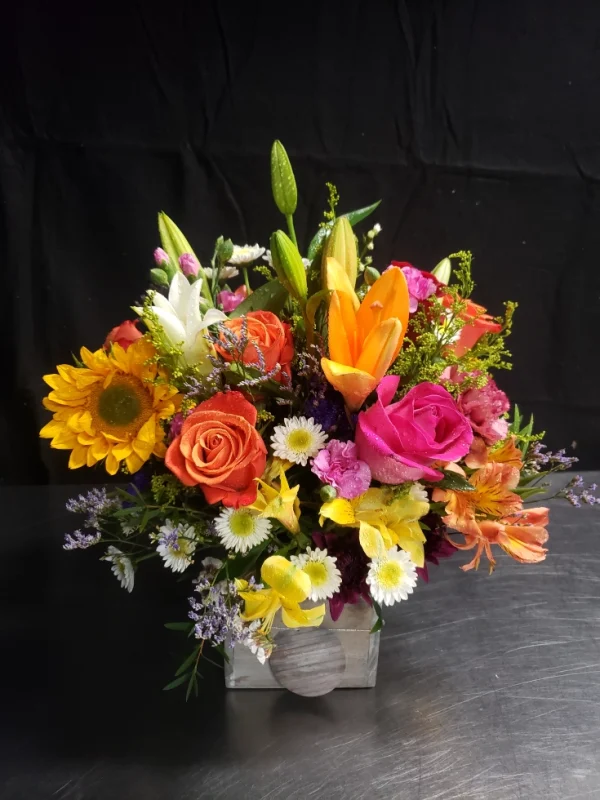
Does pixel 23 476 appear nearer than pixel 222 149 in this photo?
No

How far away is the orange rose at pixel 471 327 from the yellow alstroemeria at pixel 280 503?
0.22 metres

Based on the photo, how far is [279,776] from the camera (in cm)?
61

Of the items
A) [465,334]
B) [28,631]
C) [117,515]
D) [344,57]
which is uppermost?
[344,57]

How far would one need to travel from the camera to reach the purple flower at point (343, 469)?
0.52m

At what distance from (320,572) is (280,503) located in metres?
0.07

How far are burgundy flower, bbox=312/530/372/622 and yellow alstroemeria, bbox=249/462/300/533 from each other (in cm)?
3

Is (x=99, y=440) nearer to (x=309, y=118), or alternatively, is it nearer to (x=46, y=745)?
(x=46, y=745)

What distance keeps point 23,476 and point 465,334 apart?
979 millimetres

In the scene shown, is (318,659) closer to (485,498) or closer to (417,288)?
(485,498)

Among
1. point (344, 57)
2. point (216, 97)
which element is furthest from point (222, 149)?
point (344, 57)

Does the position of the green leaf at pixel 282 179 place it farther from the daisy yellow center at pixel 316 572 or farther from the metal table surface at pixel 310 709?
the metal table surface at pixel 310 709

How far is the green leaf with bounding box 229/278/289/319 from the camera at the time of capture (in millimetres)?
622

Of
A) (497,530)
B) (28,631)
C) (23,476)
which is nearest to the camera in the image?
(497,530)

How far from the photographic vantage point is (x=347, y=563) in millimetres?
571
